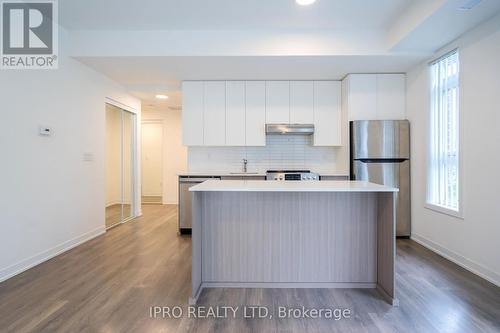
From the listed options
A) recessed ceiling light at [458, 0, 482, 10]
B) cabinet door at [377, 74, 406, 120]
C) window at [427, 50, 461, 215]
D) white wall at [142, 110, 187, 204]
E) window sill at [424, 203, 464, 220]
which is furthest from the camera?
white wall at [142, 110, 187, 204]

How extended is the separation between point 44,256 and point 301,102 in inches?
159

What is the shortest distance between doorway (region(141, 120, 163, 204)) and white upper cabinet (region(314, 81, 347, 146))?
4.23 metres

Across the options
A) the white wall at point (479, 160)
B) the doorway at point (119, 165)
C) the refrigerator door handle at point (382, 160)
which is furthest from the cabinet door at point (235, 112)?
the white wall at point (479, 160)

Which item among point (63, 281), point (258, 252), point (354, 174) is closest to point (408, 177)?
point (354, 174)

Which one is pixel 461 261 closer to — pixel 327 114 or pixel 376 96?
pixel 376 96

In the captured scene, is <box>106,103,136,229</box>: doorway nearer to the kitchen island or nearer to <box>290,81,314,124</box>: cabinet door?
the kitchen island

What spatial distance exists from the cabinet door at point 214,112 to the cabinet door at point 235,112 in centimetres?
7

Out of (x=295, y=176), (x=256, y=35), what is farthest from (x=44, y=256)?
(x=256, y=35)

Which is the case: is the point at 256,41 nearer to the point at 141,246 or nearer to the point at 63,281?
the point at 141,246

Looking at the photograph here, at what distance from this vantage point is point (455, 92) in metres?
3.02

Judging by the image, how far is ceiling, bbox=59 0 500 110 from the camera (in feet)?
9.14

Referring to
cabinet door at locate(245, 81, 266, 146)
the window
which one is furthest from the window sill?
cabinet door at locate(245, 81, 266, 146)

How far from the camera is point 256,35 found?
3309 millimetres

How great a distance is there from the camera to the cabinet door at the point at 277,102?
4.37m
